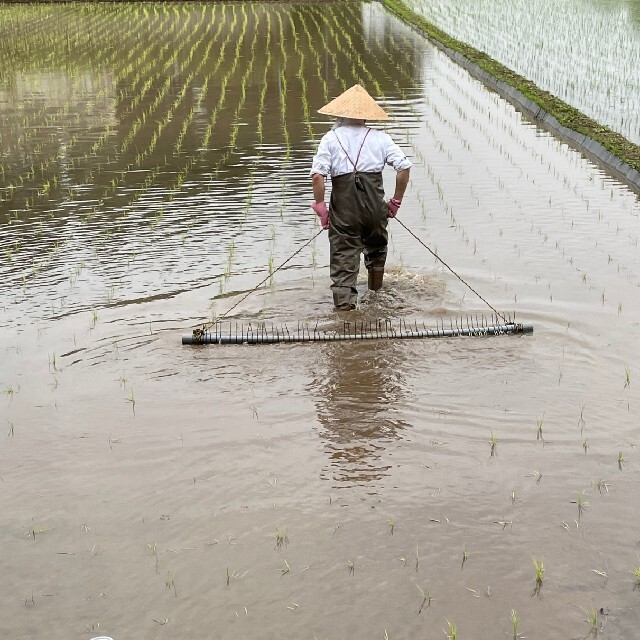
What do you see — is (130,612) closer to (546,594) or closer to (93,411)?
(546,594)

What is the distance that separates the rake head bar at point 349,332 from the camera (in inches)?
192

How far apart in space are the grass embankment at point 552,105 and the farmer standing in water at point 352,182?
12.6 ft

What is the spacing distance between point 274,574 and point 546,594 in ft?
2.63

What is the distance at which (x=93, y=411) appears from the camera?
4.23 m

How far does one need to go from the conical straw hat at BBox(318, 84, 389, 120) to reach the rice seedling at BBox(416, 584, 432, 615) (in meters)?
2.82

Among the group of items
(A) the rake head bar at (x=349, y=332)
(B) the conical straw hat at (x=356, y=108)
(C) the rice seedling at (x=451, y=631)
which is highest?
(B) the conical straw hat at (x=356, y=108)

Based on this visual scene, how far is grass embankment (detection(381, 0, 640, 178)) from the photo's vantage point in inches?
359

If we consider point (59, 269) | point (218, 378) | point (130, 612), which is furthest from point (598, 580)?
point (59, 269)

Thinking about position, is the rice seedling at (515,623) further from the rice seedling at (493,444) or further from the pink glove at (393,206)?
the pink glove at (393,206)

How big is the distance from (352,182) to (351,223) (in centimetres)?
22

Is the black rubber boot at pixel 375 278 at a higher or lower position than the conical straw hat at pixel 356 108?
lower

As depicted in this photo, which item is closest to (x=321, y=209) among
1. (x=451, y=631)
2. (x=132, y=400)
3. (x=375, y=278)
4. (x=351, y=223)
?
(x=351, y=223)

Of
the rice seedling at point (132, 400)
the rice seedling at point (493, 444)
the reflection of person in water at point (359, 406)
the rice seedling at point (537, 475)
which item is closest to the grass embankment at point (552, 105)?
the reflection of person in water at point (359, 406)

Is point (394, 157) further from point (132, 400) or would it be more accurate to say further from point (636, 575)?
point (636, 575)
